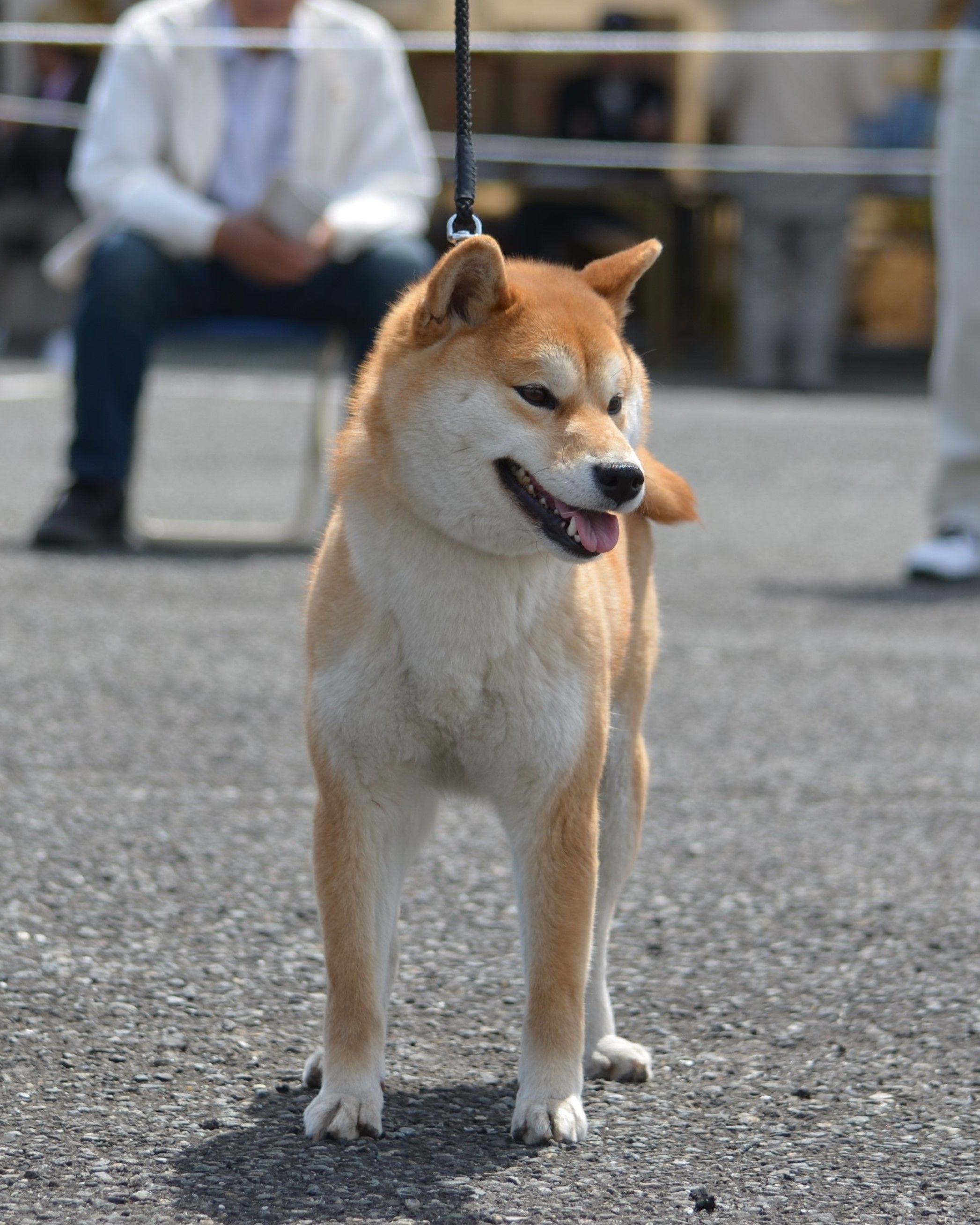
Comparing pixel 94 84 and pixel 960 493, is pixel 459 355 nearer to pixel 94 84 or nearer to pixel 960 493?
pixel 960 493

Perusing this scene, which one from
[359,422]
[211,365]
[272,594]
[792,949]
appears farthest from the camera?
[211,365]

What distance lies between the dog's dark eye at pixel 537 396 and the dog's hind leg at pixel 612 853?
503 mm

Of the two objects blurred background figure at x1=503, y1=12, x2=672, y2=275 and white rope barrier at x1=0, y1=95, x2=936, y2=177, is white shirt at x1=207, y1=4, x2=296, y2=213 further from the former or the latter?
blurred background figure at x1=503, y1=12, x2=672, y2=275

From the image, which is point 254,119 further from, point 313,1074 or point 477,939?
point 313,1074

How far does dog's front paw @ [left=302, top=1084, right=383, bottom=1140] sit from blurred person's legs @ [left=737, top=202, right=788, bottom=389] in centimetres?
875

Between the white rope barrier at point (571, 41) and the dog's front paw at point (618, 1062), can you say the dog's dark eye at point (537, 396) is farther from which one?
the white rope barrier at point (571, 41)

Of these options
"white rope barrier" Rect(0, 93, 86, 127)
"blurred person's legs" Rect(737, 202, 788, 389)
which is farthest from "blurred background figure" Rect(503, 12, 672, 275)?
"white rope barrier" Rect(0, 93, 86, 127)

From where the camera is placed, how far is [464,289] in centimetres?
219

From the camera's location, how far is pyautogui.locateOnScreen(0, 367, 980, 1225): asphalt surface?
2.04m

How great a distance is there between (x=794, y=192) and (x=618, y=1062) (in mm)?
8481

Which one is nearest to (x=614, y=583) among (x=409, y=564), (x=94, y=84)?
(x=409, y=564)

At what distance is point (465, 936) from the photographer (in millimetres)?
2807

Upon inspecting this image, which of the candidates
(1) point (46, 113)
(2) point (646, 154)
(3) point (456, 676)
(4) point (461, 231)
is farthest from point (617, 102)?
(3) point (456, 676)

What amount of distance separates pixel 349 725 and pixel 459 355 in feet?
1.49
